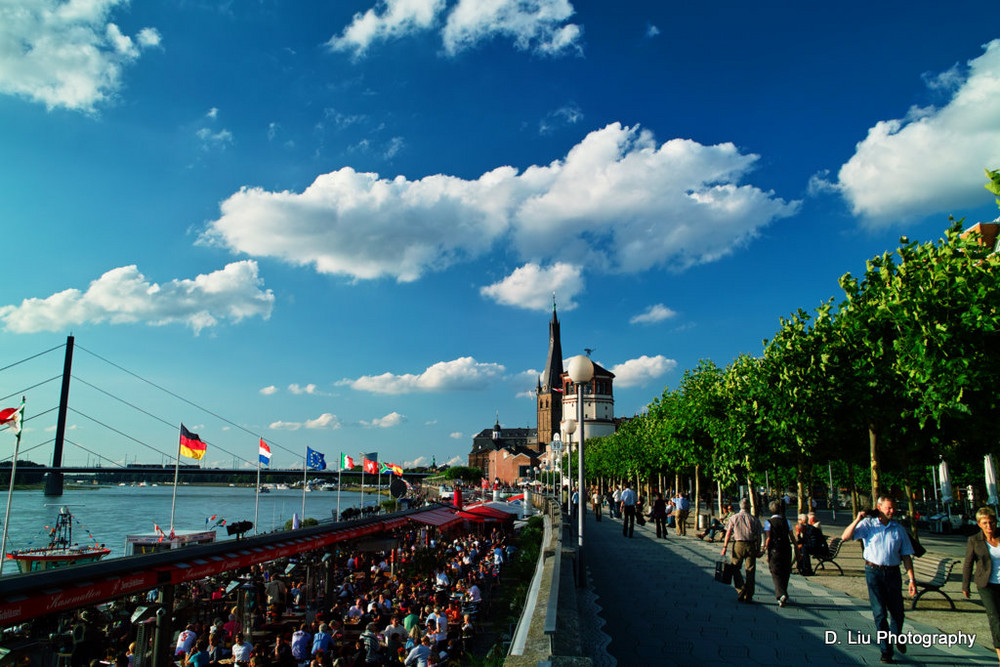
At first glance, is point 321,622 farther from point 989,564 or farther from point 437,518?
point 437,518

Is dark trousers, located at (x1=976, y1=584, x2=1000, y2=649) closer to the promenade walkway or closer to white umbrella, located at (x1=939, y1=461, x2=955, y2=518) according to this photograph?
the promenade walkway

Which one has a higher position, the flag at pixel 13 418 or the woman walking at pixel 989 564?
the flag at pixel 13 418

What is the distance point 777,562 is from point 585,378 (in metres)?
4.33

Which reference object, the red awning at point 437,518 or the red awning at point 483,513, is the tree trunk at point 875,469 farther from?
the red awning at point 483,513

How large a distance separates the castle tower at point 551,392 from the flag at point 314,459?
11609 cm

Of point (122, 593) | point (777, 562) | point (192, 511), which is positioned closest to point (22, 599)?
point (122, 593)

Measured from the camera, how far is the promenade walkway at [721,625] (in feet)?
22.5

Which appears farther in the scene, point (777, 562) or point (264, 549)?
point (264, 549)

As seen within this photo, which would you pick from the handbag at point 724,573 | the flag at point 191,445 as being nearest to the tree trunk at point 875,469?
the handbag at point 724,573

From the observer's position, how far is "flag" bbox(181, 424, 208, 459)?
29234 mm

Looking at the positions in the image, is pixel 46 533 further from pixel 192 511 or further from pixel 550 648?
Answer: pixel 550 648

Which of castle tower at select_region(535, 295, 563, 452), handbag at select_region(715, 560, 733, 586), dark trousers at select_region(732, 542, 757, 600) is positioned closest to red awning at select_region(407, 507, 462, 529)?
handbag at select_region(715, 560, 733, 586)

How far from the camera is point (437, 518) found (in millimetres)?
33219

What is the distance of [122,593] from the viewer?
12.4 m
